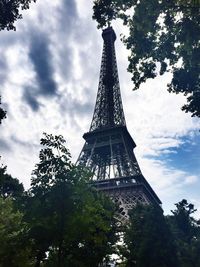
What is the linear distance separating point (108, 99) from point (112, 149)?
15.1 metres

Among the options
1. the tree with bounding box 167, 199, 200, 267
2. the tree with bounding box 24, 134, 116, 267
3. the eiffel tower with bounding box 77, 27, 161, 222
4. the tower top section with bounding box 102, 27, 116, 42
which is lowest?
the tree with bounding box 24, 134, 116, 267

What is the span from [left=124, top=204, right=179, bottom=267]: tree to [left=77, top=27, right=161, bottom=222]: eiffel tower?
1245 cm

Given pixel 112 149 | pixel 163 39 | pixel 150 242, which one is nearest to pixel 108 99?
pixel 112 149

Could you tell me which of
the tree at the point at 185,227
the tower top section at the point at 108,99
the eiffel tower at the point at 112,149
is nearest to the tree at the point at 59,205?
the tree at the point at 185,227

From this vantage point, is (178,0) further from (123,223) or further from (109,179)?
(109,179)

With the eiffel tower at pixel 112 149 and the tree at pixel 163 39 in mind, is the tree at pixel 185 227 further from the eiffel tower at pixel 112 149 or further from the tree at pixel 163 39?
the tree at pixel 163 39

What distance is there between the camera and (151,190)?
6388cm

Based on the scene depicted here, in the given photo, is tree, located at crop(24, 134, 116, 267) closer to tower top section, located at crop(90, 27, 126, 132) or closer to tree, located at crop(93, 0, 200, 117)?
tree, located at crop(93, 0, 200, 117)

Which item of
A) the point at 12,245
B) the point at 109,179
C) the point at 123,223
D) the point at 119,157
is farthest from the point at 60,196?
the point at 119,157

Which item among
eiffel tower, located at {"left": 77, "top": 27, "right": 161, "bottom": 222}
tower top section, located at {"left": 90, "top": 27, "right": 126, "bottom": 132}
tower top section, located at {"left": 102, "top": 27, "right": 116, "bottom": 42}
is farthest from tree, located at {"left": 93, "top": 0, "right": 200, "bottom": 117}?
tower top section, located at {"left": 102, "top": 27, "right": 116, "bottom": 42}

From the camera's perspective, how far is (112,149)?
214ft

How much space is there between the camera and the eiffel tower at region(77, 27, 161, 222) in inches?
2170

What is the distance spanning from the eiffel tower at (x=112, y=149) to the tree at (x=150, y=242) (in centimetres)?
1245

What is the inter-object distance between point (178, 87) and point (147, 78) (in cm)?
208
